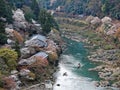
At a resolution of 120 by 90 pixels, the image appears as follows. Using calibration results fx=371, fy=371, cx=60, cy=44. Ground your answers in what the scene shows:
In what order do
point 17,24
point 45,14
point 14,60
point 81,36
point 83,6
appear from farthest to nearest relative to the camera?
point 83,6
point 81,36
point 45,14
point 17,24
point 14,60

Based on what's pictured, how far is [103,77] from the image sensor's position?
6569 centimetres

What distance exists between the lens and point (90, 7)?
13525cm

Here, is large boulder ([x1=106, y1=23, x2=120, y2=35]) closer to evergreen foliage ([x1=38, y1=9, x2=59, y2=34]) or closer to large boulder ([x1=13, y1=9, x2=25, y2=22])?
evergreen foliage ([x1=38, y1=9, x2=59, y2=34])

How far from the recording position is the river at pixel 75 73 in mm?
60513

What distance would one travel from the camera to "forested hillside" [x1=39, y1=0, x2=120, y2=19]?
120 m

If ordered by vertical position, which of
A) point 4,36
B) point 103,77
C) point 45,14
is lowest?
point 103,77

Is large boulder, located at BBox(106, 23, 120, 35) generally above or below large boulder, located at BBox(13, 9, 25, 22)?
below

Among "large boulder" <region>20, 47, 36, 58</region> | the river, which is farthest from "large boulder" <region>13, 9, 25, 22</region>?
"large boulder" <region>20, 47, 36, 58</region>

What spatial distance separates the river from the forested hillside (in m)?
35.2

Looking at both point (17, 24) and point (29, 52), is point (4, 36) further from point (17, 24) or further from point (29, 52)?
point (17, 24)

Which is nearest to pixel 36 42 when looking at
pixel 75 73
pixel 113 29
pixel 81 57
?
pixel 75 73

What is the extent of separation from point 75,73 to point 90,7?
7034cm

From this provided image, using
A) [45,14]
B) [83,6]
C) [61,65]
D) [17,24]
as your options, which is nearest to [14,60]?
[61,65]

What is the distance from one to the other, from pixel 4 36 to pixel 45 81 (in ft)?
41.7
